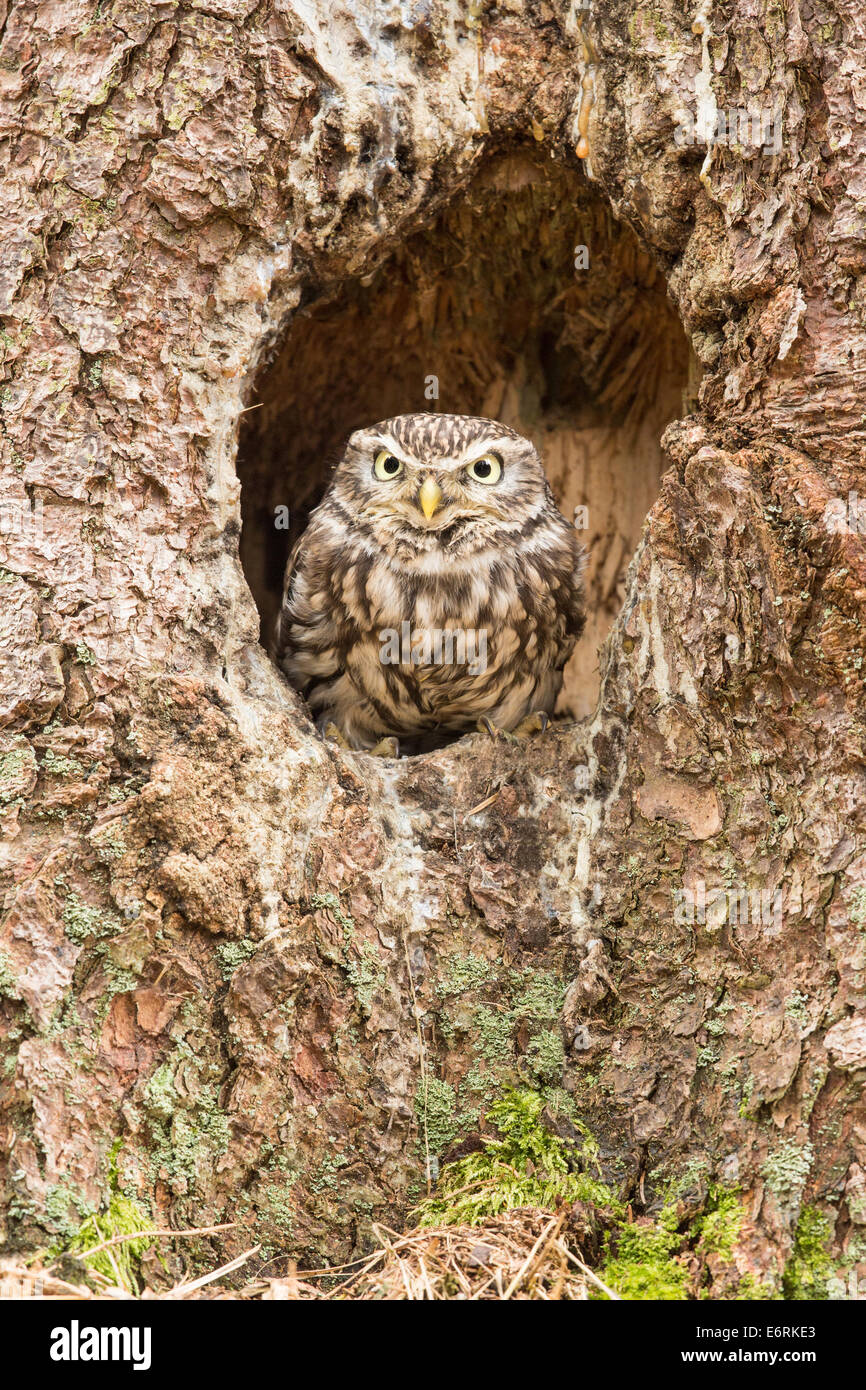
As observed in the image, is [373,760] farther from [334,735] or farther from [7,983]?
[7,983]

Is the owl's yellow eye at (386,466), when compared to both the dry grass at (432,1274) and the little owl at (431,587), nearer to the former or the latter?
the little owl at (431,587)

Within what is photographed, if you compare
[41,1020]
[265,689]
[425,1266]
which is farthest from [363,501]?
[425,1266]

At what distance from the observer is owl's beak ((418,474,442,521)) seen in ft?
11.8

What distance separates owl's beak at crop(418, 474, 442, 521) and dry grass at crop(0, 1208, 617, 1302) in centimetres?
194

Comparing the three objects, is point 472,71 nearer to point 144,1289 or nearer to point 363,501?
point 363,501

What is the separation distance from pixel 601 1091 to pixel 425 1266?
60cm

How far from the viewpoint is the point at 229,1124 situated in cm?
282

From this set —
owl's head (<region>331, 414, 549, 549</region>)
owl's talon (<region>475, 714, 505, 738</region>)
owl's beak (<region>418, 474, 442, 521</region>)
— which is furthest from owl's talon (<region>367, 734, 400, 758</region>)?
owl's beak (<region>418, 474, 442, 521</region>)

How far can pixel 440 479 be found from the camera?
12.0ft

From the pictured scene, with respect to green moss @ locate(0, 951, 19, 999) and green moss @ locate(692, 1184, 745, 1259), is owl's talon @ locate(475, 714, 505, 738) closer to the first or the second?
green moss @ locate(692, 1184, 745, 1259)

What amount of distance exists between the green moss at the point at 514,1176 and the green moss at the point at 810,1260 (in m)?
0.42

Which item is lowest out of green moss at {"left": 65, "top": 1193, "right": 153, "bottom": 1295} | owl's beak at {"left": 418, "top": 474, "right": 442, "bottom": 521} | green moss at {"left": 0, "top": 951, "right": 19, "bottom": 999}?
green moss at {"left": 65, "top": 1193, "right": 153, "bottom": 1295}

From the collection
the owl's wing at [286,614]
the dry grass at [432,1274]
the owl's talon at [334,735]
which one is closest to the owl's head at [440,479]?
the owl's wing at [286,614]

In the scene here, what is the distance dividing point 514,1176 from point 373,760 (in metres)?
1.19
